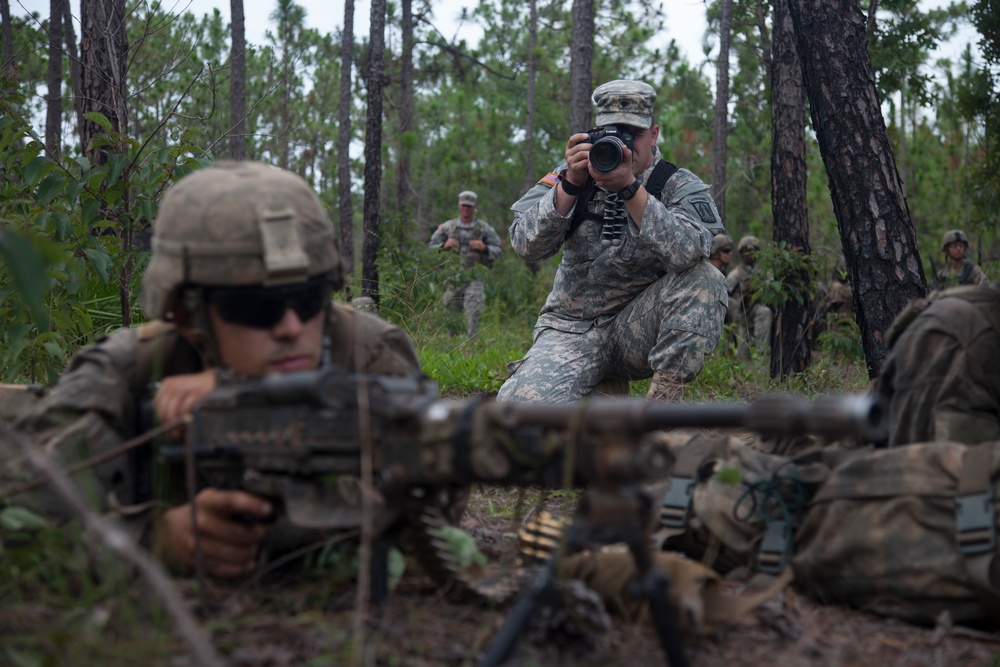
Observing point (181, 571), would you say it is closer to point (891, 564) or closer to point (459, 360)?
point (891, 564)

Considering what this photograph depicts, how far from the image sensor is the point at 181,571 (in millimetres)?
2654

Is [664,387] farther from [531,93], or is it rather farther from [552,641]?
[531,93]

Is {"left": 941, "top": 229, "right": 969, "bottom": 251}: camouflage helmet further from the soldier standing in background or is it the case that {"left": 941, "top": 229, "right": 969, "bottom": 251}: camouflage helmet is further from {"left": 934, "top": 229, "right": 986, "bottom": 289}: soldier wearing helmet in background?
the soldier standing in background

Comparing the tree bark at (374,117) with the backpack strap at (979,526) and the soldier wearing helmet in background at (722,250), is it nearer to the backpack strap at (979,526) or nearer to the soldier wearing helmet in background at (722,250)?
the soldier wearing helmet in background at (722,250)

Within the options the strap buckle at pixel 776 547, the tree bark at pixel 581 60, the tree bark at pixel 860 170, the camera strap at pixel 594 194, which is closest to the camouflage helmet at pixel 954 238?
the tree bark at pixel 581 60

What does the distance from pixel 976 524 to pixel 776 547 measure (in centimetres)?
56

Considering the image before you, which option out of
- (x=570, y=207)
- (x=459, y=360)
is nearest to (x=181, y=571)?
(x=570, y=207)

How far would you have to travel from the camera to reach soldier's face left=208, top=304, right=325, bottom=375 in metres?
2.61

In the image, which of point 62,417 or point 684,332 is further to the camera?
point 684,332

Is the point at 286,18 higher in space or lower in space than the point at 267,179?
higher

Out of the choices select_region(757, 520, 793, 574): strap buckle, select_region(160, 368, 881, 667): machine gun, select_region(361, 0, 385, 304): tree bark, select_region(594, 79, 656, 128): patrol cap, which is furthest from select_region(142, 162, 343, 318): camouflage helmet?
select_region(361, 0, 385, 304): tree bark

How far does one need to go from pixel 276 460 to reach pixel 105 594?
1.57 ft

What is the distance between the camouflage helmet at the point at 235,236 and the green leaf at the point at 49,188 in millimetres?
→ 2292

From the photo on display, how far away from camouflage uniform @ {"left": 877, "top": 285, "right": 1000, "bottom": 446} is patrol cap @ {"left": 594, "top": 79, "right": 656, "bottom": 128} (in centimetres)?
245
